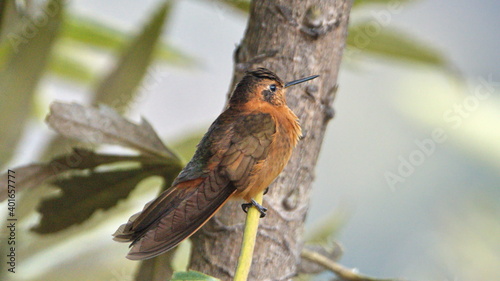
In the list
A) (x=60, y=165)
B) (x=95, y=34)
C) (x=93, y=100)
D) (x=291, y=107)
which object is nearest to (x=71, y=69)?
(x=95, y=34)

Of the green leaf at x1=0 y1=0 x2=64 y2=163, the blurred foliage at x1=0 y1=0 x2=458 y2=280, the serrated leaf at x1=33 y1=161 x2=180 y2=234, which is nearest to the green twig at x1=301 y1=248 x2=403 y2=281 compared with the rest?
the blurred foliage at x1=0 y1=0 x2=458 y2=280

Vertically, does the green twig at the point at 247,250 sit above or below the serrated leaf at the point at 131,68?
below

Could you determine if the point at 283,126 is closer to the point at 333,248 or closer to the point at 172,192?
the point at 172,192

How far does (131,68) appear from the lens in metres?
1.03

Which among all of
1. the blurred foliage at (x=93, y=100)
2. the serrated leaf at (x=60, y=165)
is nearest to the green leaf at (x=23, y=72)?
the blurred foliage at (x=93, y=100)

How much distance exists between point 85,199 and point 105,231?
1.24 feet

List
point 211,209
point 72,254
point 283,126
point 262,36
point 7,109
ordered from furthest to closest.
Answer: point 72,254, point 7,109, point 262,36, point 283,126, point 211,209

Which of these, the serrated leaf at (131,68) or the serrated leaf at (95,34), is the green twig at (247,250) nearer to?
the serrated leaf at (131,68)

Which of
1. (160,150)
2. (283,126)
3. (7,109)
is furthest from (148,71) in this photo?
(283,126)

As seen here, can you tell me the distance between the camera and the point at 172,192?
48 centimetres

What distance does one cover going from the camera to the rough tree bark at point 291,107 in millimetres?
686

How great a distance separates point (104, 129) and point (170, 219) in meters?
0.31

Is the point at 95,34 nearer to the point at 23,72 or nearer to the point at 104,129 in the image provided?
the point at 23,72

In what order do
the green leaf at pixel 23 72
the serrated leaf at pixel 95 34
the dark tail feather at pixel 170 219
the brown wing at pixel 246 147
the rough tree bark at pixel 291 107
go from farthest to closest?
1. the serrated leaf at pixel 95 34
2. the green leaf at pixel 23 72
3. the rough tree bark at pixel 291 107
4. the brown wing at pixel 246 147
5. the dark tail feather at pixel 170 219
